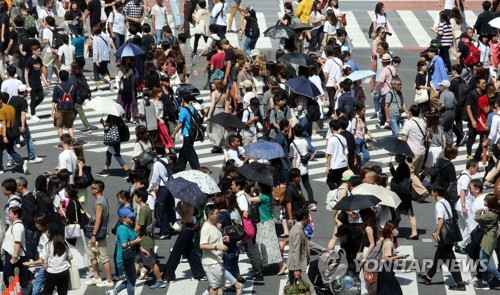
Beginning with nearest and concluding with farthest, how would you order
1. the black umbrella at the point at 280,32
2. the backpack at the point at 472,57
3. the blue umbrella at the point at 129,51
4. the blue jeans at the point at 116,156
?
1. the blue jeans at the point at 116,156
2. the blue umbrella at the point at 129,51
3. the black umbrella at the point at 280,32
4. the backpack at the point at 472,57

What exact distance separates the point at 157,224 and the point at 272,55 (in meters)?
15.0

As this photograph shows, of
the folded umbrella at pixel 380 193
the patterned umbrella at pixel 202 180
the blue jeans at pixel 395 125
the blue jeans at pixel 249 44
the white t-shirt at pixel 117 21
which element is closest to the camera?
the folded umbrella at pixel 380 193

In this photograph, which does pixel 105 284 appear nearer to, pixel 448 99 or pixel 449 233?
pixel 449 233

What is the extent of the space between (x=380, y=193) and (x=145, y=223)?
3.83m

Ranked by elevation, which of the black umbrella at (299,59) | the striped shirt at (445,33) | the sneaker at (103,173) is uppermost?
the black umbrella at (299,59)

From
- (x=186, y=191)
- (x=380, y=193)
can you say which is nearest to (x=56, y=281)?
(x=186, y=191)

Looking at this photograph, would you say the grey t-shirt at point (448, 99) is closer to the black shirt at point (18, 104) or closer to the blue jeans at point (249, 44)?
the blue jeans at point (249, 44)

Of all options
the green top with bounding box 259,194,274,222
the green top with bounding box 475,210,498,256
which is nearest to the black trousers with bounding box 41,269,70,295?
the green top with bounding box 259,194,274,222

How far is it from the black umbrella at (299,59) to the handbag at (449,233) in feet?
30.8

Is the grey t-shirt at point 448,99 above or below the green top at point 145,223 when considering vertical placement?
below

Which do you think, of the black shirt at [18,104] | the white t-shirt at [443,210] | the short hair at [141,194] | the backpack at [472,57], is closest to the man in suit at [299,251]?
the white t-shirt at [443,210]

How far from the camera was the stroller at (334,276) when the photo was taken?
21.1 m

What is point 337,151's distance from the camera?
25.9 m

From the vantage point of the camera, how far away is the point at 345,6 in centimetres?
4578
